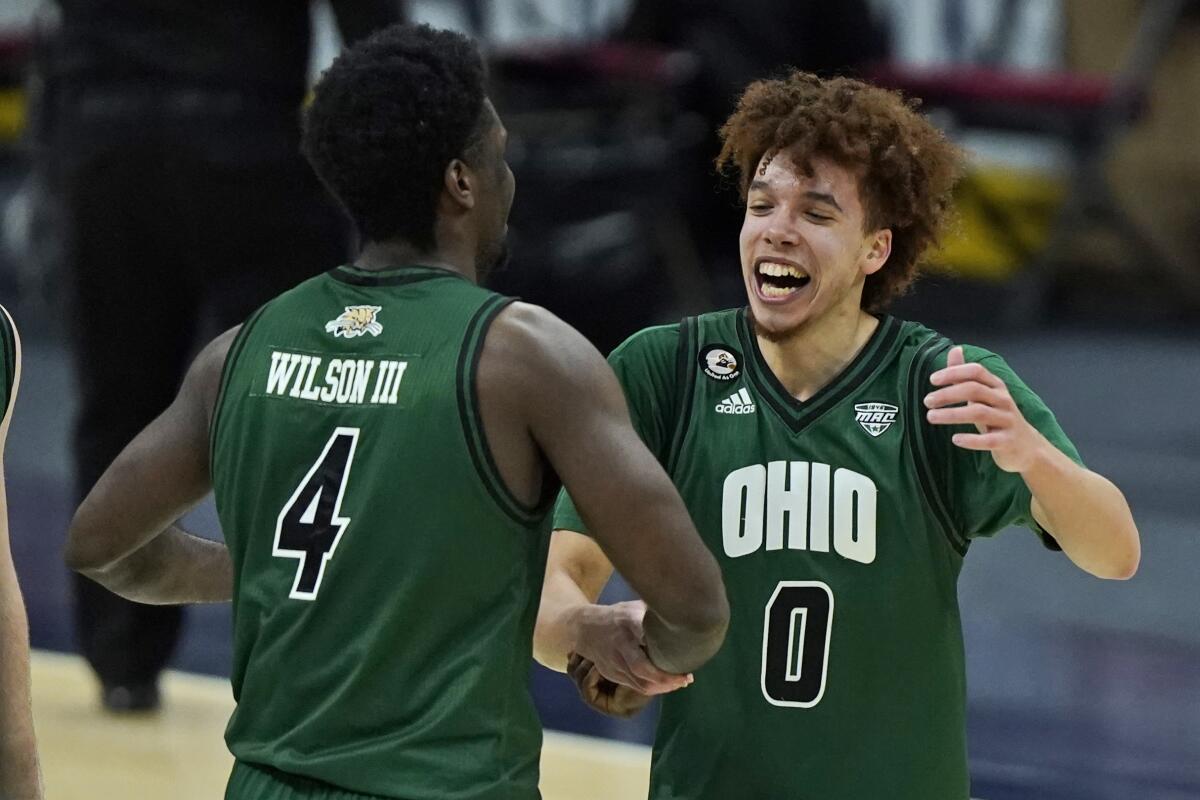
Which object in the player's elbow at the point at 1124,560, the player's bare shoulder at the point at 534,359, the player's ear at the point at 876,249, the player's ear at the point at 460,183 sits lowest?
the player's elbow at the point at 1124,560

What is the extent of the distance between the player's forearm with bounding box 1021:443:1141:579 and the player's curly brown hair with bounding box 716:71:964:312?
484 mm

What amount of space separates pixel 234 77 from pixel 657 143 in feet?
17.1

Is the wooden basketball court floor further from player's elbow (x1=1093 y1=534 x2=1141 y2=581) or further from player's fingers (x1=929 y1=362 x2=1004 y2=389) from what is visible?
player's fingers (x1=929 y1=362 x2=1004 y2=389)

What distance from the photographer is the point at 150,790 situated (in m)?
4.76

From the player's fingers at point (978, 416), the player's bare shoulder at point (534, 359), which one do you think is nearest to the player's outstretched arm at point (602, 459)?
the player's bare shoulder at point (534, 359)

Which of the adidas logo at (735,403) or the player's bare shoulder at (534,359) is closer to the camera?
the player's bare shoulder at (534,359)

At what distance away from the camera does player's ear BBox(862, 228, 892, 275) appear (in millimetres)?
2957

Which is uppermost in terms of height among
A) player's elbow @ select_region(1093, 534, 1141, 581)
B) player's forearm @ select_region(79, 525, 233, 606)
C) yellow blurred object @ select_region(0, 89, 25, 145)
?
player's elbow @ select_region(1093, 534, 1141, 581)

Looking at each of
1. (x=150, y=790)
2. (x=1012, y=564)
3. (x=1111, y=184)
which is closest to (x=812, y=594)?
(x=150, y=790)

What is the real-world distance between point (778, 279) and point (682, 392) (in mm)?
217

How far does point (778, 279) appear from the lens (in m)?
2.91

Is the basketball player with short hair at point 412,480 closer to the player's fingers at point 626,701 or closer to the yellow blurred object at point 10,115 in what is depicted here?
the player's fingers at point 626,701

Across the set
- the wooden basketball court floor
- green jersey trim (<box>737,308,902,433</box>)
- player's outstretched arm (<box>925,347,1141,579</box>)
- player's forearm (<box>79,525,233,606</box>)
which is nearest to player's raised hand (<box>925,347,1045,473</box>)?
player's outstretched arm (<box>925,347,1141,579</box>)

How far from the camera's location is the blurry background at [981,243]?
6340 millimetres
